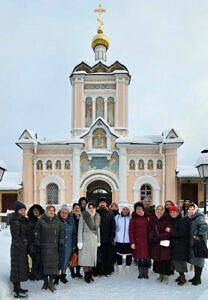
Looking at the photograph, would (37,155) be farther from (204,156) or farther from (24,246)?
(24,246)

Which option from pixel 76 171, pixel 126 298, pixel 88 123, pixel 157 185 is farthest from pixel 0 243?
pixel 88 123

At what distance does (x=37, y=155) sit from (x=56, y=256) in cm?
1360

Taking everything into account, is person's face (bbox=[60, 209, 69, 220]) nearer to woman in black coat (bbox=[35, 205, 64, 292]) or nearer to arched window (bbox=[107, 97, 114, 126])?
woman in black coat (bbox=[35, 205, 64, 292])

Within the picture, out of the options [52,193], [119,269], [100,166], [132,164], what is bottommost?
[119,269]

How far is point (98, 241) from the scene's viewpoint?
6559 mm

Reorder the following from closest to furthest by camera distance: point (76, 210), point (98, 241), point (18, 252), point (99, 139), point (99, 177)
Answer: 1. point (18, 252)
2. point (98, 241)
3. point (76, 210)
4. point (99, 177)
5. point (99, 139)

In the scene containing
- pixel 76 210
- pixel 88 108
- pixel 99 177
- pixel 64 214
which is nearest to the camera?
pixel 64 214

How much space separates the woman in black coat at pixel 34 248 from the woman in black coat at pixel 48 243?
0.11 meters

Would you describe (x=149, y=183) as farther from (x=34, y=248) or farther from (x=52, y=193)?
(x=34, y=248)

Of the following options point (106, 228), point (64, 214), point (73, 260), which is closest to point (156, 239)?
point (106, 228)

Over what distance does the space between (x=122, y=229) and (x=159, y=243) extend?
0.99 metres

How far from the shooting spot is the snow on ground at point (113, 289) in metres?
5.59

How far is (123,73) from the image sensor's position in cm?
2166

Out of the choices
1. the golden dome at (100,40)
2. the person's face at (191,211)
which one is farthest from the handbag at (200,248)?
the golden dome at (100,40)
